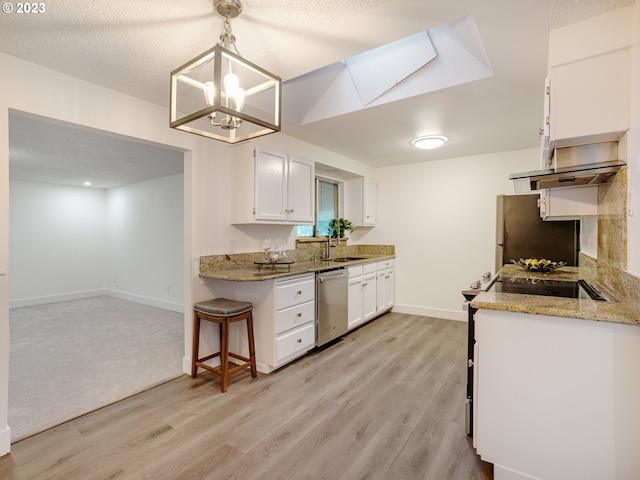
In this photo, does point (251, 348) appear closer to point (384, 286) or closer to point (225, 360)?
point (225, 360)

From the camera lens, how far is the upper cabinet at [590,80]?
61.7 inches

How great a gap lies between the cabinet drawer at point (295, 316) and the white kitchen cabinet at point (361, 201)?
6.99ft

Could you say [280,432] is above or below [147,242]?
below

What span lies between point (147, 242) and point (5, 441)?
457 centimetres

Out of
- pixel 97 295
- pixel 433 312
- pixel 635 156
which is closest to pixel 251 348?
pixel 635 156

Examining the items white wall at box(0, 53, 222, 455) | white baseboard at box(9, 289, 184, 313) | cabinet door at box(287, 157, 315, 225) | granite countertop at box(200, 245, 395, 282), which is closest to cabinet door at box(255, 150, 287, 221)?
cabinet door at box(287, 157, 315, 225)

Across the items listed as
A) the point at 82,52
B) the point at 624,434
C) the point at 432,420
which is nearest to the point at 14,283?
the point at 82,52

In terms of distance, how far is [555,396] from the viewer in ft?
4.92

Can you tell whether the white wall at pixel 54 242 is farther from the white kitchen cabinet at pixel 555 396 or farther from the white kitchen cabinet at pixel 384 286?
the white kitchen cabinet at pixel 555 396

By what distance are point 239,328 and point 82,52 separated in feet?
7.78

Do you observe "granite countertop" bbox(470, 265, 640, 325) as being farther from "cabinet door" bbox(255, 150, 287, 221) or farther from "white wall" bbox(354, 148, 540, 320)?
"white wall" bbox(354, 148, 540, 320)

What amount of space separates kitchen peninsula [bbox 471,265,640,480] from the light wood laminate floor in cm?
29

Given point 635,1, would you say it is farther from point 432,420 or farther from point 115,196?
point 115,196

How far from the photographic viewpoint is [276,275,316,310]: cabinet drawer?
295 centimetres
